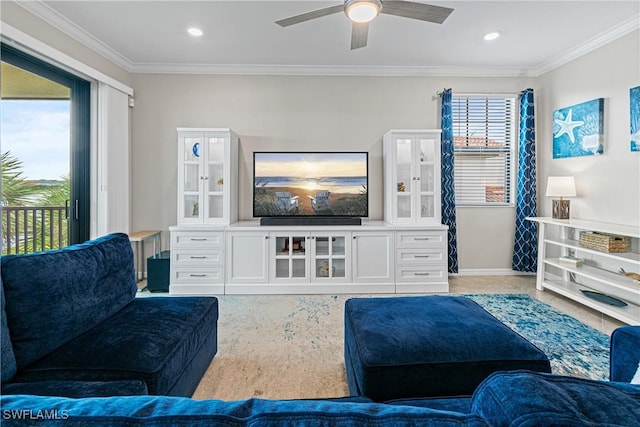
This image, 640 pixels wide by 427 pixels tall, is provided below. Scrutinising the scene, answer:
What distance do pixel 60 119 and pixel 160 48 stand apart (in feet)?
4.17

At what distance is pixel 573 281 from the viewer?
3592mm

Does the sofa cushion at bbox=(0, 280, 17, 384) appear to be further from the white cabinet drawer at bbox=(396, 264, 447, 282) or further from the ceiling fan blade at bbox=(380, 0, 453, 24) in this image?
the white cabinet drawer at bbox=(396, 264, 447, 282)

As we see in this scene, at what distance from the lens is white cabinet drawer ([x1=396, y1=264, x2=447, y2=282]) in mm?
3662

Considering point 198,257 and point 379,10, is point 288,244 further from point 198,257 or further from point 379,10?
point 379,10

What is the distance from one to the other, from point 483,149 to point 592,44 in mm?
1460

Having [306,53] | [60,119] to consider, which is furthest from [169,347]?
[306,53]

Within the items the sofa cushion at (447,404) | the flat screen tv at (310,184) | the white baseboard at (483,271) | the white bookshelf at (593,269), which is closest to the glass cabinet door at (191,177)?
the flat screen tv at (310,184)

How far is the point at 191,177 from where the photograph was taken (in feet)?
12.2

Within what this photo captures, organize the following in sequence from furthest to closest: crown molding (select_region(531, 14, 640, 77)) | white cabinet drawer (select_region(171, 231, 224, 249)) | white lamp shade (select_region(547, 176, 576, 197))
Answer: white cabinet drawer (select_region(171, 231, 224, 249)), white lamp shade (select_region(547, 176, 576, 197)), crown molding (select_region(531, 14, 640, 77))

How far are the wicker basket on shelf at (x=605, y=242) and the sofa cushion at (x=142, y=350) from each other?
Answer: 3.43 m

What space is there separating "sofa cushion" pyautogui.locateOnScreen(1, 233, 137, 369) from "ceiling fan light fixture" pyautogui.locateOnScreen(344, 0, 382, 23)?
82.5 inches

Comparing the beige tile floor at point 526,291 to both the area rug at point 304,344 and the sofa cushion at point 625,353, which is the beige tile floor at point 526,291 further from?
the sofa cushion at point 625,353

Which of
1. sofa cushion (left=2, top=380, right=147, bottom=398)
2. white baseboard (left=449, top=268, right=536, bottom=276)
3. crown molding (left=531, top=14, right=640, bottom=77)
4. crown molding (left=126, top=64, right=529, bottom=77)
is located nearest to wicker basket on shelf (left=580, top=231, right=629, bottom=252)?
white baseboard (left=449, top=268, right=536, bottom=276)

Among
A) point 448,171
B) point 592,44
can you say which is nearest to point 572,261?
point 448,171
